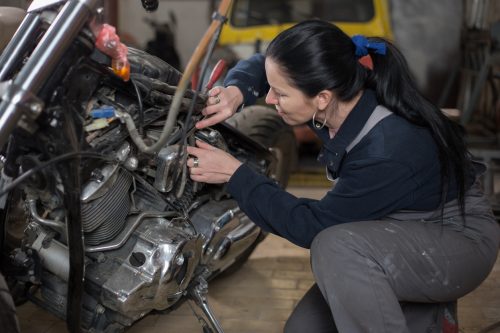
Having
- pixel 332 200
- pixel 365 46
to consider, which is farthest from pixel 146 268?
pixel 365 46

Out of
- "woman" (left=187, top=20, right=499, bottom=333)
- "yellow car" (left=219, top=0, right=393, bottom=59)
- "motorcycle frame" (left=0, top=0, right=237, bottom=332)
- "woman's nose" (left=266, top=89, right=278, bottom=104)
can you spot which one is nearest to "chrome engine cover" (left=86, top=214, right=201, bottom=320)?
"motorcycle frame" (left=0, top=0, right=237, bottom=332)

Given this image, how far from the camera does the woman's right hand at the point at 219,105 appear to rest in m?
2.06

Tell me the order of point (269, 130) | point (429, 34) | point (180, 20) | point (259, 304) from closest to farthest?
point (259, 304), point (269, 130), point (429, 34), point (180, 20)

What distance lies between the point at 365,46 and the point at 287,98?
0.91ft

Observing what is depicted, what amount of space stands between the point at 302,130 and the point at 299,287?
256cm

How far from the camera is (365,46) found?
6.10 feet

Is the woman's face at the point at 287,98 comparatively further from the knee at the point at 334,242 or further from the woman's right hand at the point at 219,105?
the knee at the point at 334,242

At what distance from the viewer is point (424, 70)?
6.67 meters

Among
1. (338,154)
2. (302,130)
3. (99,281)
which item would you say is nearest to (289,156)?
(338,154)

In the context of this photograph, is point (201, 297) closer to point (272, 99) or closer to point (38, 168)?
point (272, 99)

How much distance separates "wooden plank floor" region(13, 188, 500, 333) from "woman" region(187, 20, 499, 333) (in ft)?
2.28

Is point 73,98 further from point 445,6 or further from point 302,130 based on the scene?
point 445,6

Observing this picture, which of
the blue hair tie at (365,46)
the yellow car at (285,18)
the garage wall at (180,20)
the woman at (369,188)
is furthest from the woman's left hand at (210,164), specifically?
the garage wall at (180,20)

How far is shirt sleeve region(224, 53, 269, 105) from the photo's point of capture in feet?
7.44
